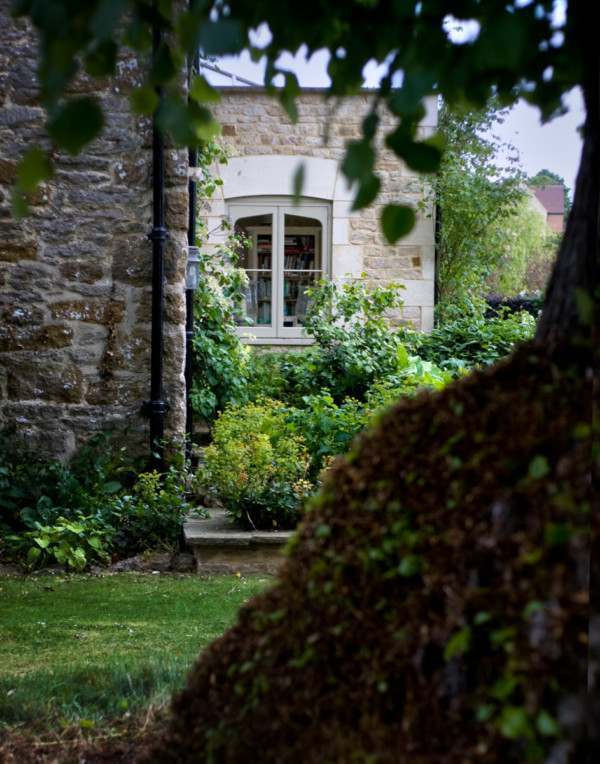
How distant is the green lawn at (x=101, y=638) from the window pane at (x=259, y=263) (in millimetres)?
6059

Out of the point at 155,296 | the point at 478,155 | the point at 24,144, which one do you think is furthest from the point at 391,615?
the point at 478,155

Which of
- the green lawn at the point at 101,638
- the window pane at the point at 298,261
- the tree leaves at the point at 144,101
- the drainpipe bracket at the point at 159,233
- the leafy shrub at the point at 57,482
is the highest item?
the window pane at the point at 298,261

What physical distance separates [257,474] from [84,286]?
5.80 ft

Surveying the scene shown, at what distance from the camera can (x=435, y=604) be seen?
1566 mm

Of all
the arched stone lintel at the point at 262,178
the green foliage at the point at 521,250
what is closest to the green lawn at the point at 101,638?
the green foliage at the point at 521,250

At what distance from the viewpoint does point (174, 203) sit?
20.7 ft

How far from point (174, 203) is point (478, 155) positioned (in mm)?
6295

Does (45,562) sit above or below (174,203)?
below

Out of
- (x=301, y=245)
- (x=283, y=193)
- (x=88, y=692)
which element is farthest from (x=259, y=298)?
(x=88, y=692)

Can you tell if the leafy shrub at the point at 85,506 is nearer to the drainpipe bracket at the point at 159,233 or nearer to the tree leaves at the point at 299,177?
the drainpipe bracket at the point at 159,233

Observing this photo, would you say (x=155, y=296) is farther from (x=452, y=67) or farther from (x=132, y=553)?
(x=452, y=67)

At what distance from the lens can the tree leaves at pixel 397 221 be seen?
4.32ft

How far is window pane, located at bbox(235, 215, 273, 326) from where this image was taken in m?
11.0

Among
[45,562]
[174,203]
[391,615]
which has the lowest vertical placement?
[45,562]
